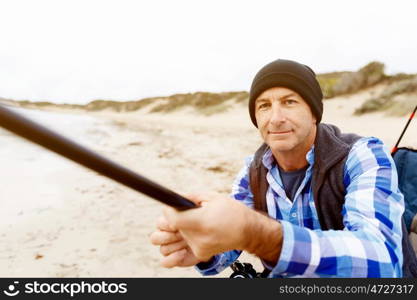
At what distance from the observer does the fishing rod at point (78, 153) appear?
1.87 ft

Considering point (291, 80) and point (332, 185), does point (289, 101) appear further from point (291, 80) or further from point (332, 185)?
point (332, 185)

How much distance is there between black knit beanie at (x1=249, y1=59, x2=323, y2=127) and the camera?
2016 mm

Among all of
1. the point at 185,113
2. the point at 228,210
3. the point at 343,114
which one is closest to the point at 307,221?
the point at 228,210

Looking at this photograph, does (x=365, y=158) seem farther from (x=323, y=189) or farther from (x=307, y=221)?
(x=307, y=221)

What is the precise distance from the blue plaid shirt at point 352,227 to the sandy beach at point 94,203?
Result: 0.60 m

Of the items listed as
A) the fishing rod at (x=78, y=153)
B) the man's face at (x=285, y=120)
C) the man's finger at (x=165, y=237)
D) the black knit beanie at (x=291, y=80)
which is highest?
the black knit beanie at (x=291, y=80)

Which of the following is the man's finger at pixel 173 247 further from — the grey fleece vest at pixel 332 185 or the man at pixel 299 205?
the grey fleece vest at pixel 332 185

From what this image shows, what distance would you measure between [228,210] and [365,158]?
1056 millimetres

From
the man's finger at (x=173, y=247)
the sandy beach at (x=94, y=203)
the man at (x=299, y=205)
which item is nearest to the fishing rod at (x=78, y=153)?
the sandy beach at (x=94, y=203)

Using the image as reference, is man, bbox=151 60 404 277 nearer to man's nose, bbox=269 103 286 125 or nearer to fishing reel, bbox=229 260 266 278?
man's nose, bbox=269 103 286 125

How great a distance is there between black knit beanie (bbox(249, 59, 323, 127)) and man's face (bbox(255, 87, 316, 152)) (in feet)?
0.10

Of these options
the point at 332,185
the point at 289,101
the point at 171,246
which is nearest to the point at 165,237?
the point at 171,246

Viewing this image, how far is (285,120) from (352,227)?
75cm

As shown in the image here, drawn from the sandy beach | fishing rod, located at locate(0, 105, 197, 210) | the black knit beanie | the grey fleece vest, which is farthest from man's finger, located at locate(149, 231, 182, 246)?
the black knit beanie
